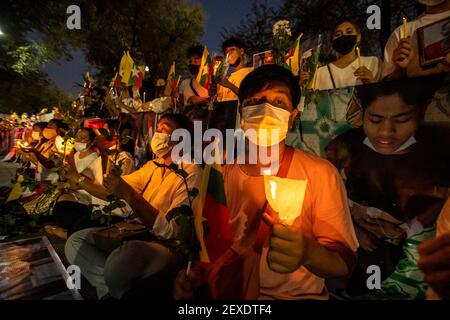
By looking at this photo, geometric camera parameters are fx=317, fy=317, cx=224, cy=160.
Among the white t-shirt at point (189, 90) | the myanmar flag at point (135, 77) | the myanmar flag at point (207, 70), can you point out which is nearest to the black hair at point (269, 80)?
the myanmar flag at point (207, 70)

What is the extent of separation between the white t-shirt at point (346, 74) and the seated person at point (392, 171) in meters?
0.81

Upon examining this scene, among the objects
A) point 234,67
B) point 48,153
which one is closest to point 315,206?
point 234,67

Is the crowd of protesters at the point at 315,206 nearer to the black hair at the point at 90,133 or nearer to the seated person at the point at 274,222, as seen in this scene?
the seated person at the point at 274,222

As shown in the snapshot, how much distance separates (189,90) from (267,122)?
129 inches

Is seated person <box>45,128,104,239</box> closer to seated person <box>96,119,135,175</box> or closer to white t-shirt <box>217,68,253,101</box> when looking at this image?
seated person <box>96,119,135,175</box>

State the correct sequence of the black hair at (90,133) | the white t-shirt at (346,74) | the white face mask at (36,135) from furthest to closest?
the white face mask at (36,135) → the black hair at (90,133) → the white t-shirt at (346,74)

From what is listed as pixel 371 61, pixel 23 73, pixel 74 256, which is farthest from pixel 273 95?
pixel 23 73

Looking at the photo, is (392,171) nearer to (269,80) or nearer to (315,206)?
(315,206)

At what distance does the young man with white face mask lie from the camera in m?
2.52

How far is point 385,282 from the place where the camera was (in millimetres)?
2436

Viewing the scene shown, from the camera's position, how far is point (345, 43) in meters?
3.44

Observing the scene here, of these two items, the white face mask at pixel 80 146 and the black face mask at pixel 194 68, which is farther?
the black face mask at pixel 194 68

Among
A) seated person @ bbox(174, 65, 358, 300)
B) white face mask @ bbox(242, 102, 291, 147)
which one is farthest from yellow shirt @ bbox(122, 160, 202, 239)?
white face mask @ bbox(242, 102, 291, 147)

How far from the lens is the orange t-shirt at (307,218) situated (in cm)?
194
